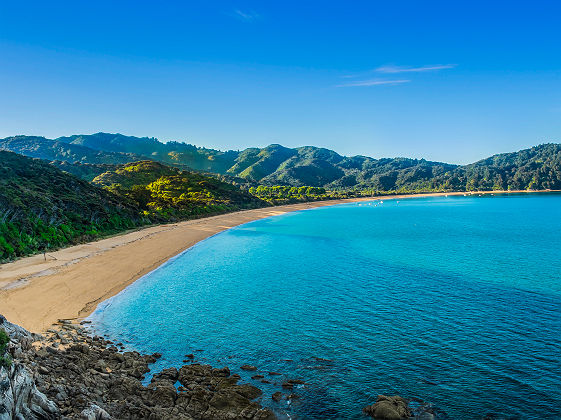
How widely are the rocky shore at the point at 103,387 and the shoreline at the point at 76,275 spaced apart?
5.37m

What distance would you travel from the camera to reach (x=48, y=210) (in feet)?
155

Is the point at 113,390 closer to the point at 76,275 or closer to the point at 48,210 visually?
the point at 76,275

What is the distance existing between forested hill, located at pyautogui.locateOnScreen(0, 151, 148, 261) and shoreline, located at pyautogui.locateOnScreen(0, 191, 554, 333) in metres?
2.40

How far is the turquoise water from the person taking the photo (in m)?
15.0

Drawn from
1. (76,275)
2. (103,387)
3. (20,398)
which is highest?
(20,398)

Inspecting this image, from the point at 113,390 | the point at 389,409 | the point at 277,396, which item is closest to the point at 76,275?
the point at 113,390

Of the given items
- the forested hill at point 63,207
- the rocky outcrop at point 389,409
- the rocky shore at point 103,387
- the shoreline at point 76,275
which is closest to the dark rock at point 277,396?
the rocky shore at point 103,387

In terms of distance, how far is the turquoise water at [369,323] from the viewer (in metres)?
15.0

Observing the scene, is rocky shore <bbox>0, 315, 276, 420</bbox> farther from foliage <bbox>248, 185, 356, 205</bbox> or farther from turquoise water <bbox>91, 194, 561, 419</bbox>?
foliage <bbox>248, 185, 356, 205</bbox>

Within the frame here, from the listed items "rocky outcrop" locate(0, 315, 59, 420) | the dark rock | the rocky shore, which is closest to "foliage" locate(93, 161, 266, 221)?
the rocky shore

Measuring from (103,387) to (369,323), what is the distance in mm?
14702

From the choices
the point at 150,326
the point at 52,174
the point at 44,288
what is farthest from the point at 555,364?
the point at 52,174

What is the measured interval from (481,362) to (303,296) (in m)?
14.0

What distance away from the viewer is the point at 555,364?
656 inches
